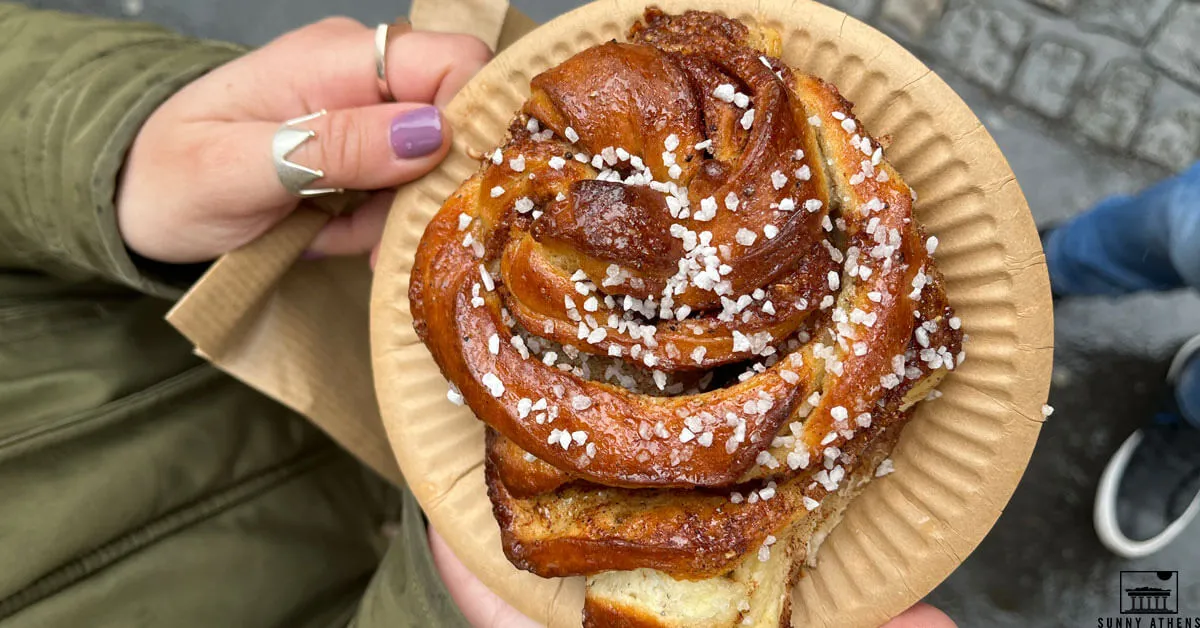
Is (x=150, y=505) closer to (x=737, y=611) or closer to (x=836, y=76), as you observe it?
(x=737, y=611)

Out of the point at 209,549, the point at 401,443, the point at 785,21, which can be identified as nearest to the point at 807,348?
the point at 785,21

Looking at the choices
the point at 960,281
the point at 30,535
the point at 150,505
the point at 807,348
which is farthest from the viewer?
the point at 150,505

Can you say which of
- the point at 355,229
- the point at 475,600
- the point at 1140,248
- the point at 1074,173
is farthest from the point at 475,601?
the point at 1074,173

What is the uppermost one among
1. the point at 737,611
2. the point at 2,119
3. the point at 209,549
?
the point at 2,119

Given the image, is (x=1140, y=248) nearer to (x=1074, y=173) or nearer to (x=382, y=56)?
(x=1074, y=173)

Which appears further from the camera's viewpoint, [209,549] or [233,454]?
[233,454]

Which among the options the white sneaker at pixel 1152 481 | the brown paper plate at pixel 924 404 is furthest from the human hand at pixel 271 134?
the white sneaker at pixel 1152 481
